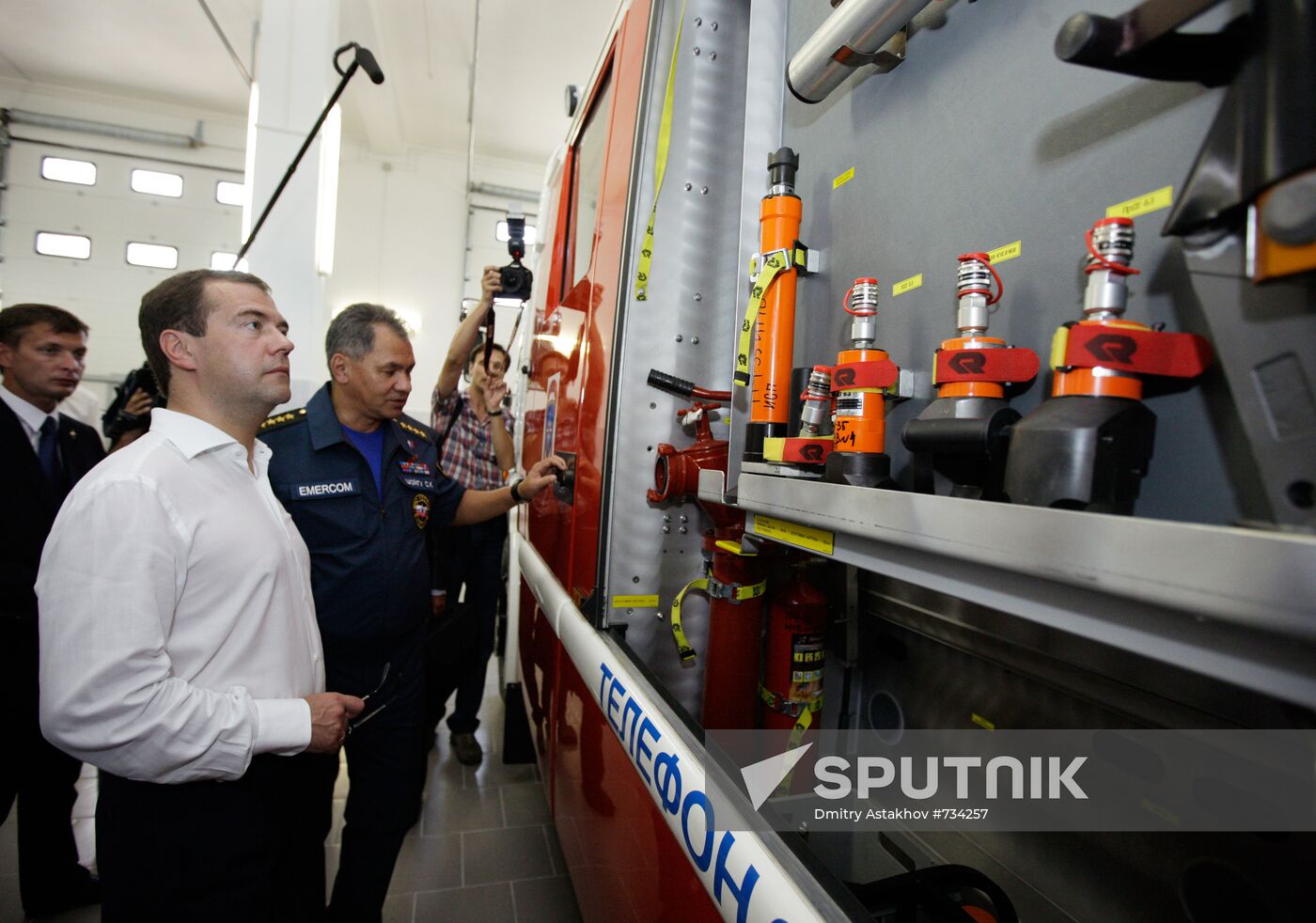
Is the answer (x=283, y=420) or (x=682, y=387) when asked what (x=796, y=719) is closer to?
(x=682, y=387)

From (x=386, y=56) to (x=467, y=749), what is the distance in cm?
760

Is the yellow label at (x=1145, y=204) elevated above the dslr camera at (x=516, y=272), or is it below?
below

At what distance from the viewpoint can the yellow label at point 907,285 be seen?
1.08 meters

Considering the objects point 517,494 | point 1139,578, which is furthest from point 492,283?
point 1139,578

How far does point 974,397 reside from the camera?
769mm

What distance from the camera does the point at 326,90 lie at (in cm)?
399

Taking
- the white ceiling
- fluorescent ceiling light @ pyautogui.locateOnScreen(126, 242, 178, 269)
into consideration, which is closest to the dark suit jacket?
the white ceiling

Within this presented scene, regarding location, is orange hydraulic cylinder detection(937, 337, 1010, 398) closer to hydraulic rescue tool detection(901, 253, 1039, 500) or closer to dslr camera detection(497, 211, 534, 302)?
hydraulic rescue tool detection(901, 253, 1039, 500)

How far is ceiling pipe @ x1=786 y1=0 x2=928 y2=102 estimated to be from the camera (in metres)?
0.92

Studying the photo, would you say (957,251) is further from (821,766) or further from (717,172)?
(821,766)

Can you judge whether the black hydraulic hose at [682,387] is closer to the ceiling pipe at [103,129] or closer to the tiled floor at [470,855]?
the tiled floor at [470,855]

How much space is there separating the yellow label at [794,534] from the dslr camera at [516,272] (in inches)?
74.2

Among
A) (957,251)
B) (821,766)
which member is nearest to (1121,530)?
(957,251)

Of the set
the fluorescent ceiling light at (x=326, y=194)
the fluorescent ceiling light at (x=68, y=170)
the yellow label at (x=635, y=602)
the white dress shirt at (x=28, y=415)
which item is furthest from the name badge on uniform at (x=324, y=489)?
the fluorescent ceiling light at (x=68, y=170)
